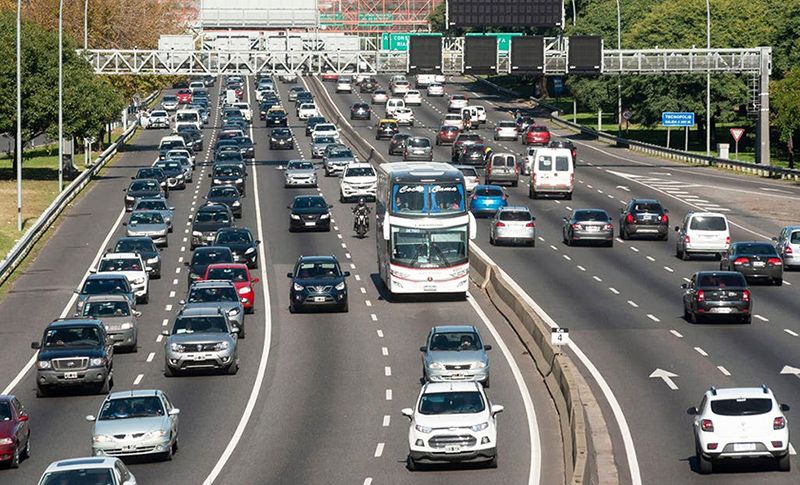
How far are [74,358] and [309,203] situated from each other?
110 feet

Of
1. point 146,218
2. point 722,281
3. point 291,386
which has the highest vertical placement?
point 146,218

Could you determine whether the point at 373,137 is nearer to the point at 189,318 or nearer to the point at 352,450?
the point at 189,318

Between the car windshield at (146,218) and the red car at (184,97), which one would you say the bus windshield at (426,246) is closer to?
the car windshield at (146,218)

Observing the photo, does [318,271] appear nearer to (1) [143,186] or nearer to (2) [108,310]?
(2) [108,310]

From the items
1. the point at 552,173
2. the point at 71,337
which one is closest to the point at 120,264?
the point at 71,337

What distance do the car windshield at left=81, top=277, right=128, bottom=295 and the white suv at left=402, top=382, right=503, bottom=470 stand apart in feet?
65.7

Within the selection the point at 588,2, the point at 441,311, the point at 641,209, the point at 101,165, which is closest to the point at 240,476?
the point at 441,311

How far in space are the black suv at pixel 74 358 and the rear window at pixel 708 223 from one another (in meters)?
26.9

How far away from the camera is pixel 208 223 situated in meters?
64.9

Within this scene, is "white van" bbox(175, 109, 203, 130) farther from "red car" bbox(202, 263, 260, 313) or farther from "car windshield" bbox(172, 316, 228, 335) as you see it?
"car windshield" bbox(172, 316, 228, 335)

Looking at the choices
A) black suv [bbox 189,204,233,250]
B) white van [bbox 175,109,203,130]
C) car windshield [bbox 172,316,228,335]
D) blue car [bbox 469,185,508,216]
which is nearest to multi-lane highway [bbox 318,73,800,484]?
blue car [bbox 469,185,508,216]

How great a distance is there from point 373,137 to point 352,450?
277ft

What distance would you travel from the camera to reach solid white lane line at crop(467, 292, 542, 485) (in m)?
30.0

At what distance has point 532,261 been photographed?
60.7 metres
